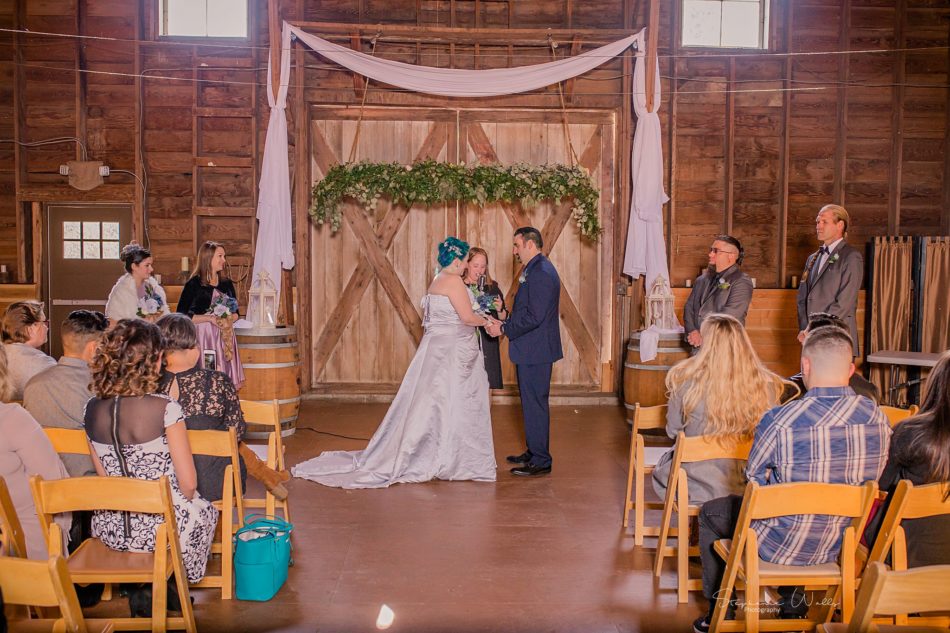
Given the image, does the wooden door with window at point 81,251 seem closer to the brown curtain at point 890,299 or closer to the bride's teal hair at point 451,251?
the bride's teal hair at point 451,251

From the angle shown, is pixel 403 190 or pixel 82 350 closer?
pixel 82 350

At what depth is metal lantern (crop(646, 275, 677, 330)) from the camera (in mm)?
7516

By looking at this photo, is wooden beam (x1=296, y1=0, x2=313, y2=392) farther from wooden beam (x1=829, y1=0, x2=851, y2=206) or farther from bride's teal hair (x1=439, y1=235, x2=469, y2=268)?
wooden beam (x1=829, y1=0, x2=851, y2=206)

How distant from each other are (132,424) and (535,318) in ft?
10.5

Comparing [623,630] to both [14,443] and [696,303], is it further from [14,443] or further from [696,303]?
[696,303]

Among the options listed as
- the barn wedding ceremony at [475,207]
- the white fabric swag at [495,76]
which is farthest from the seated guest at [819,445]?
the white fabric swag at [495,76]

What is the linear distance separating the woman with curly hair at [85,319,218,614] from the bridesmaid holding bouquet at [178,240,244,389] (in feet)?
10.2

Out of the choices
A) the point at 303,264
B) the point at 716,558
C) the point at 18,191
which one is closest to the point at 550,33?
the point at 303,264

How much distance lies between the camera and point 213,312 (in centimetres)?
633

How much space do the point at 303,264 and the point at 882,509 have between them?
6.76 meters

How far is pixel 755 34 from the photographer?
9.06 metres

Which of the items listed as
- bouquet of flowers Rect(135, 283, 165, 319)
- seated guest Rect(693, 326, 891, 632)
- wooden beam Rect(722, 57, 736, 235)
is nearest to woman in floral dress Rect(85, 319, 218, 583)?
seated guest Rect(693, 326, 891, 632)

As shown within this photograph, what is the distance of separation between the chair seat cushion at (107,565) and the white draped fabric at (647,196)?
18.9 feet

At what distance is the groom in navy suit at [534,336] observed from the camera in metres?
5.77
